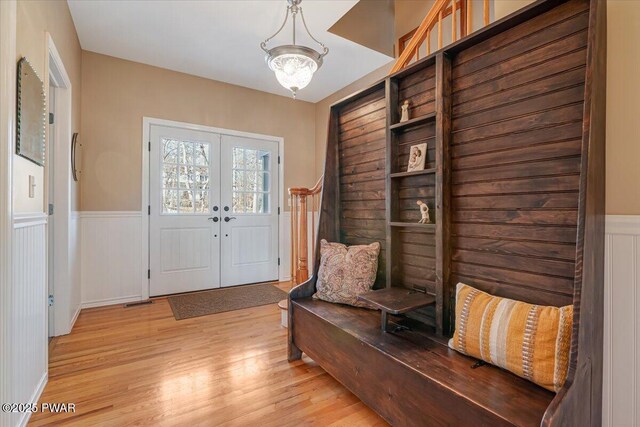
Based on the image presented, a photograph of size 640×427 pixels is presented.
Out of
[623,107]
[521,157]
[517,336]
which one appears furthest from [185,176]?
[623,107]

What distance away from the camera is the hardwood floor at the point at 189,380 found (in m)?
1.67

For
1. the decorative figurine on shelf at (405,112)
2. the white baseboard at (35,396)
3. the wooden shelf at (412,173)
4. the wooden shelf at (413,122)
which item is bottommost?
the white baseboard at (35,396)

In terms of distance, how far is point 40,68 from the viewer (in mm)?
1982

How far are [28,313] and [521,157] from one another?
8.67 ft

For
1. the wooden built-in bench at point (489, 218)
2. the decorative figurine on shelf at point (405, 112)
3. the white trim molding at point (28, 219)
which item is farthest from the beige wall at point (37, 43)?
the decorative figurine on shelf at point (405, 112)

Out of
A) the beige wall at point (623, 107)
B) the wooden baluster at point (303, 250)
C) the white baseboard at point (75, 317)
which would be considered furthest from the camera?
the wooden baluster at point (303, 250)

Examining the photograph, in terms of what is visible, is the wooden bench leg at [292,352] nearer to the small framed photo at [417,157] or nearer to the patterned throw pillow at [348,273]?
the patterned throw pillow at [348,273]

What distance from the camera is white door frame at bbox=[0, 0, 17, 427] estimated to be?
4.42 feet

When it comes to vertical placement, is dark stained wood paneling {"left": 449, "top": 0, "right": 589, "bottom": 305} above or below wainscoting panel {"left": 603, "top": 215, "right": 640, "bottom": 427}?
above

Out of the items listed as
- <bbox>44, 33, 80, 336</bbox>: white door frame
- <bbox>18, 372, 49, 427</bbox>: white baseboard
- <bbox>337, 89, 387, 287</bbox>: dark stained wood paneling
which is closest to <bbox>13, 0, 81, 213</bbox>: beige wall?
<bbox>44, 33, 80, 336</bbox>: white door frame

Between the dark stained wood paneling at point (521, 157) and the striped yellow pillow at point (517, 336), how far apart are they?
13 cm

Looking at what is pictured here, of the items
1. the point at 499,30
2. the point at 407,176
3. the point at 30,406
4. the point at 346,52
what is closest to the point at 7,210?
the point at 30,406

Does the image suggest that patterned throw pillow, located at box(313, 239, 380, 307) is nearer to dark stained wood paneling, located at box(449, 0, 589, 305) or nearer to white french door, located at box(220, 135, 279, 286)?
dark stained wood paneling, located at box(449, 0, 589, 305)

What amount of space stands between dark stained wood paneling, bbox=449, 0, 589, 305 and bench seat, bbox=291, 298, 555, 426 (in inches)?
15.4
